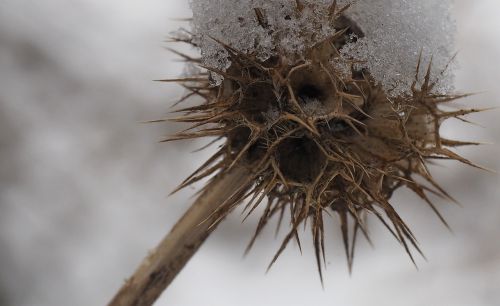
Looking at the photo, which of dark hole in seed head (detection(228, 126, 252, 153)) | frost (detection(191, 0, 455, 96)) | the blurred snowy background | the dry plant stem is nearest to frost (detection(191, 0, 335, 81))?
frost (detection(191, 0, 455, 96))

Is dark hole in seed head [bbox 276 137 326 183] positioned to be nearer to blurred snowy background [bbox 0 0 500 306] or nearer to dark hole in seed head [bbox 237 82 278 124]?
dark hole in seed head [bbox 237 82 278 124]

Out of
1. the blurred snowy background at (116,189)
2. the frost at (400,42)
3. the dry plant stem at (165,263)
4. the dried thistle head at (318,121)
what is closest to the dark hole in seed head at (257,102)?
the dried thistle head at (318,121)

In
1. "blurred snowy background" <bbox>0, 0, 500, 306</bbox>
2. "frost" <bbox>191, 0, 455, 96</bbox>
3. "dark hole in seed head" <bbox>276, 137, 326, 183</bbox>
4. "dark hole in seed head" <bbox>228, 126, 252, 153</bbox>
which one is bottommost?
"blurred snowy background" <bbox>0, 0, 500, 306</bbox>

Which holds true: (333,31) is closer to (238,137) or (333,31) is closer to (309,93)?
(309,93)

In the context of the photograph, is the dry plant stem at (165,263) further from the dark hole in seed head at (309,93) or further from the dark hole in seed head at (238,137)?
the dark hole in seed head at (309,93)

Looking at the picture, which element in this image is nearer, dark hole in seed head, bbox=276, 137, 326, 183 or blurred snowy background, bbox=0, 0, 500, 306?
dark hole in seed head, bbox=276, 137, 326, 183

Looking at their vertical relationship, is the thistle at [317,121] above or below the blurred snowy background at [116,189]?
above

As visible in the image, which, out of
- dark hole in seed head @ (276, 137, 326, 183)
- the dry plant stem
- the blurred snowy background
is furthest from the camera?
the blurred snowy background
